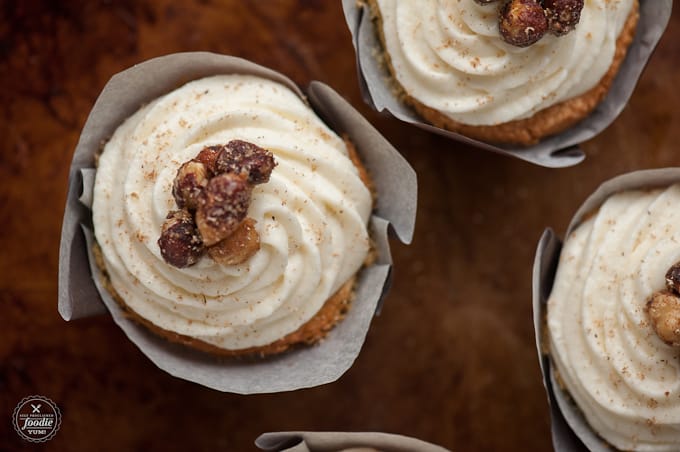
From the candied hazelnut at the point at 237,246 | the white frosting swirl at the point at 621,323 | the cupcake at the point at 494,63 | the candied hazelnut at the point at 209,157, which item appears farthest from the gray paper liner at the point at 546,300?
the candied hazelnut at the point at 209,157

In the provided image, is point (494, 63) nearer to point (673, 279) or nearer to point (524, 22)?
point (524, 22)

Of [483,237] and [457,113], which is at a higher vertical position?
[457,113]

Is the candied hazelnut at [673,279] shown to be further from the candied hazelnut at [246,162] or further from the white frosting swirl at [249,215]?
the candied hazelnut at [246,162]

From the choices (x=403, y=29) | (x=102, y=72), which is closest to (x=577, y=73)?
(x=403, y=29)

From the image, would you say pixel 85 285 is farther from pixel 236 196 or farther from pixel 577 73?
pixel 577 73

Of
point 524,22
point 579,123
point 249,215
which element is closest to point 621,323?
point 579,123
